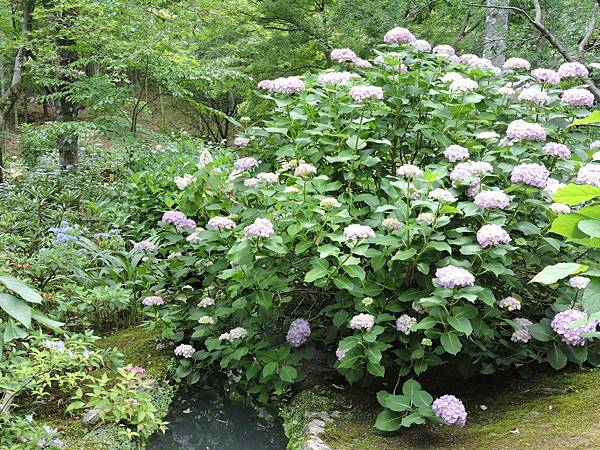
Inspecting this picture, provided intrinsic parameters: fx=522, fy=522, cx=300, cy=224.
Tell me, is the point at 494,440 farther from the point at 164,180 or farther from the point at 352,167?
the point at 164,180

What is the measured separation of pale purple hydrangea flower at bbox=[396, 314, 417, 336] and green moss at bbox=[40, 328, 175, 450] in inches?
45.9

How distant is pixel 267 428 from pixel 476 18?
19.8 feet

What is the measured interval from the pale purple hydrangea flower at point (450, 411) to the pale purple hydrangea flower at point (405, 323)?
0.30 m

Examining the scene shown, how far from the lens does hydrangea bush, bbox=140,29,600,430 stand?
2109 mm

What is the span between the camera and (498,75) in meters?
2.94

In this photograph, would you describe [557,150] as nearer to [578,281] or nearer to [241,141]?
[578,281]

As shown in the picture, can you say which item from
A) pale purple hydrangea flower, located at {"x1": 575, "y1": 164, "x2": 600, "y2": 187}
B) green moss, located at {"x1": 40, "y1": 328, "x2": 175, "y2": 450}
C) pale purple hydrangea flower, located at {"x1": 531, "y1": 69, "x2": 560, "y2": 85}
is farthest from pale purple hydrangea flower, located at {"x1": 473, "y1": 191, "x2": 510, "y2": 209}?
green moss, located at {"x1": 40, "y1": 328, "x2": 175, "y2": 450}

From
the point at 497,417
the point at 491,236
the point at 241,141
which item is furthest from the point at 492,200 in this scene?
the point at 241,141

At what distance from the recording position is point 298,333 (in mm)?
2453

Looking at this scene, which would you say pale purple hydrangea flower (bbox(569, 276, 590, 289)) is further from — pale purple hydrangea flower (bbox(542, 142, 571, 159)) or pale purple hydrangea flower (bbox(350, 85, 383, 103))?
pale purple hydrangea flower (bbox(350, 85, 383, 103))

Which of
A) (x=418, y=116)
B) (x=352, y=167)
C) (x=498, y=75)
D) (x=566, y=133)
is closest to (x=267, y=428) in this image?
(x=352, y=167)

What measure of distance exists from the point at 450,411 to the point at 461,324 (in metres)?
0.34

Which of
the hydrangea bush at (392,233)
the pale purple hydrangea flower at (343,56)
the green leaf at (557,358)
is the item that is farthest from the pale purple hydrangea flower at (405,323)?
the pale purple hydrangea flower at (343,56)

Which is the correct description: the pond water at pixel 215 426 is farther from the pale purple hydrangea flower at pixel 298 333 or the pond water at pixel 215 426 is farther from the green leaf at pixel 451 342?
the green leaf at pixel 451 342
